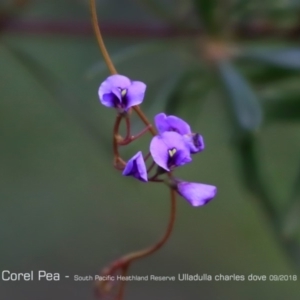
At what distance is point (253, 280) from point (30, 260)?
0.98ft

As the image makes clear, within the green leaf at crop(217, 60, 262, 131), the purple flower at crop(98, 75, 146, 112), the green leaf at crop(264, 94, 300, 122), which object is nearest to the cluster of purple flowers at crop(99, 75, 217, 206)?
the purple flower at crop(98, 75, 146, 112)

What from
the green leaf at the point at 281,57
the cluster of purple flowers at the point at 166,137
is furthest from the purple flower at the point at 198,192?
the green leaf at the point at 281,57

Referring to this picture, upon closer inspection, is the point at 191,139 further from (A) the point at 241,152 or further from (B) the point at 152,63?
(B) the point at 152,63

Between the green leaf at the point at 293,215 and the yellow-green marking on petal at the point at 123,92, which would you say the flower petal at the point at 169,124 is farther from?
the green leaf at the point at 293,215

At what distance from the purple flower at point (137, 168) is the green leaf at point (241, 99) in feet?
1.01

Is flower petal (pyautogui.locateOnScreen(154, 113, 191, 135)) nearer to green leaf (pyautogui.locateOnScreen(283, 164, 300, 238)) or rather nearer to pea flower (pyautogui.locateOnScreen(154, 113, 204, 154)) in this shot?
pea flower (pyautogui.locateOnScreen(154, 113, 204, 154))

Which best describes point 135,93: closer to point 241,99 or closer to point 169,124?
point 169,124

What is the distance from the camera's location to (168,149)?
18.1 inches

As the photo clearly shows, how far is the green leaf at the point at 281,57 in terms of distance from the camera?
79 cm

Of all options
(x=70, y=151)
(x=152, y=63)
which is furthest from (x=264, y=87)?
(x=70, y=151)

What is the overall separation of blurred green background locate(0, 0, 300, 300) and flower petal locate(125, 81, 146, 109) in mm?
293

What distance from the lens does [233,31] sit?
91 centimetres

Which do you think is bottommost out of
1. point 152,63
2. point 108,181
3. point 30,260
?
point 30,260

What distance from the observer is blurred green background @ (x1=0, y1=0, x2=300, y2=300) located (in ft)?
2.72
